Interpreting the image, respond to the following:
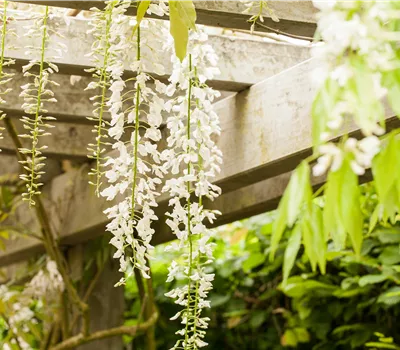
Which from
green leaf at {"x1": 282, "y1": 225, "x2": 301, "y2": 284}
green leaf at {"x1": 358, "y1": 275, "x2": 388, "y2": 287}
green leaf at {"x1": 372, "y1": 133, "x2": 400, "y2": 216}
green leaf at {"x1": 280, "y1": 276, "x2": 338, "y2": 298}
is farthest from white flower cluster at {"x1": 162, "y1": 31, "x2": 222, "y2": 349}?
green leaf at {"x1": 280, "y1": 276, "x2": 338, "y2": 298}

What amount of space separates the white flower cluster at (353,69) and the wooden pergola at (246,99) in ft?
2.88

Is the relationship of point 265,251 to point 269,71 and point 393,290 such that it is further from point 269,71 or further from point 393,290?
point 269,71

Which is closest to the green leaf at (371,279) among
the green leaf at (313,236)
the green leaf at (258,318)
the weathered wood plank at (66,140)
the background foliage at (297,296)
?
the background foliage at (297,296)

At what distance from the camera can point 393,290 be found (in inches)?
116

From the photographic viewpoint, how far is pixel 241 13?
5.75ft

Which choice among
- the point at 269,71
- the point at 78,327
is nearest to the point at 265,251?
the point at 78,327

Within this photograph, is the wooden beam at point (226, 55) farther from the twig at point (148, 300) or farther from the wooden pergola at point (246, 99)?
the twig at point (148, 300)

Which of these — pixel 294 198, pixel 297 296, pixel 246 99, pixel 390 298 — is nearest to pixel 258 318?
pixel 297 296

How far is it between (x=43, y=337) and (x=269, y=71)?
169 centimetres

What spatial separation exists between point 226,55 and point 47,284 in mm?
1489

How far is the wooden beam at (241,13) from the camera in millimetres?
1716

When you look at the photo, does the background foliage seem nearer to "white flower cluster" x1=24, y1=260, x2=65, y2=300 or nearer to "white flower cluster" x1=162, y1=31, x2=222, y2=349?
"white flower cluster" x1=24, y1=260, x2=65, y2=300

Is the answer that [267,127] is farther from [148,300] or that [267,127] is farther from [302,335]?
[302,335]

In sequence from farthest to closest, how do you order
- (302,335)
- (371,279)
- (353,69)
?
(302,335) → (371,279) → (353,69)
